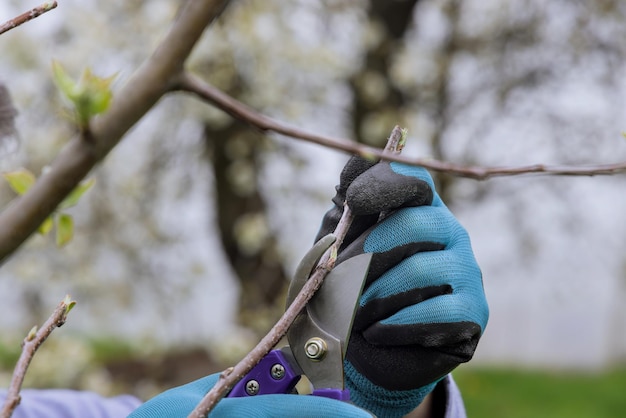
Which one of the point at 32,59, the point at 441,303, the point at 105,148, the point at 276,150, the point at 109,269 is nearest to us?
the point at 105,148

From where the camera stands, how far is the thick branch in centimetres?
68

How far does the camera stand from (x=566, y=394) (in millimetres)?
5828

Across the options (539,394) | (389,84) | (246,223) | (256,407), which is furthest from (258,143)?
(539,394)

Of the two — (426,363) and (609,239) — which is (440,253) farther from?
(609,239)

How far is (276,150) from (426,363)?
2872 millimetres

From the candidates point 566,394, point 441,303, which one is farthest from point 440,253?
point 566,394

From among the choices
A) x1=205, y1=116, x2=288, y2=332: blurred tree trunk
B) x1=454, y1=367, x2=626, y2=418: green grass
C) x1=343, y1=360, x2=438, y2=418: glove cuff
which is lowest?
x1=454, y1=367, x2=626, y2=418: green grass

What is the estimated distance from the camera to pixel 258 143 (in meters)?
3.75

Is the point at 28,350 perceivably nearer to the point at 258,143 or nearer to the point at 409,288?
the point at 409,288

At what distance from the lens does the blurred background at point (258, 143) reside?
3387mm

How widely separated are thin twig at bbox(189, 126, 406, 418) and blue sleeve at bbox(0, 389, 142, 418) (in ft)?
2.36

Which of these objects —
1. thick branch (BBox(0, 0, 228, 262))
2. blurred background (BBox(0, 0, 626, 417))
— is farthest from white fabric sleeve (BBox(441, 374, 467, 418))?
blurred background (BBox(0, 0, 626, 417))

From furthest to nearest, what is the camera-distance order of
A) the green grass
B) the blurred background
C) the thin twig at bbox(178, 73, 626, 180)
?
the green grass
the blurred background
the thin twig at bbox(178, 73, 626, 180)

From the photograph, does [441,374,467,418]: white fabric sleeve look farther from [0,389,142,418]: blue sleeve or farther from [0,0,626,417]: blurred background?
[0,0,626,417]: blurred background
